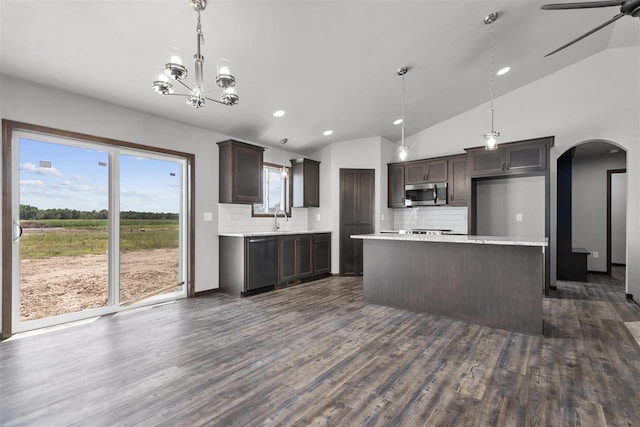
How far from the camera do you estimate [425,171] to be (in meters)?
5.95

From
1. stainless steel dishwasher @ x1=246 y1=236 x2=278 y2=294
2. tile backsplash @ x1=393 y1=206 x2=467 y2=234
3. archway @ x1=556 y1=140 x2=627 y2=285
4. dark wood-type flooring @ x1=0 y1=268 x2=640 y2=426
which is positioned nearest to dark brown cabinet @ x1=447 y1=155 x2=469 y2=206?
tile backsplash @ x1=393 y1=206 x2=467 y2=234

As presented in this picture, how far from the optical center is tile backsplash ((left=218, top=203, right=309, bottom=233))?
16.5 ft

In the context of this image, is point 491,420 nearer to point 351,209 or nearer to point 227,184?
point 227,184

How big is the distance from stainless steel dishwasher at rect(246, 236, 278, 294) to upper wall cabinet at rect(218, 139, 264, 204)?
0.74 meters

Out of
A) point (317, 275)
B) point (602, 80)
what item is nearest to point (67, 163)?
point (317, 275)

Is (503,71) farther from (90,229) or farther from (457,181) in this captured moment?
(90,229)

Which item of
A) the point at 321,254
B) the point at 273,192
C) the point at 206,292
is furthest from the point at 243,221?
the point at 321,254

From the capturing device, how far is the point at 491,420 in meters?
1.75

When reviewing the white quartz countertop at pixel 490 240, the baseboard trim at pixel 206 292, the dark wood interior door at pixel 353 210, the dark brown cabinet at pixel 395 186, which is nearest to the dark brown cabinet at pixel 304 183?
the dark wood interior door at pixel 353 210

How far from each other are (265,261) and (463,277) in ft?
9.33

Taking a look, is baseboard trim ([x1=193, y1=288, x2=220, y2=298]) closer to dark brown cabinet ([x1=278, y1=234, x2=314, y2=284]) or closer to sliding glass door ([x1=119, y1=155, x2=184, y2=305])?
sliding glass door ([x1=119, y1=155, x2=184, y2=305])

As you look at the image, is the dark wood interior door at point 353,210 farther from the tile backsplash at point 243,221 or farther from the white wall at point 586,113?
the white wall at point 586,113

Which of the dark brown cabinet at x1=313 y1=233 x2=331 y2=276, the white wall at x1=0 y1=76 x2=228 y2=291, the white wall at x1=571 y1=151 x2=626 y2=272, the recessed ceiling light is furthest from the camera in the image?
the white wall at x1=571 y1=151 x2=626 y2=272

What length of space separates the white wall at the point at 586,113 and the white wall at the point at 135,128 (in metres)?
4.73
